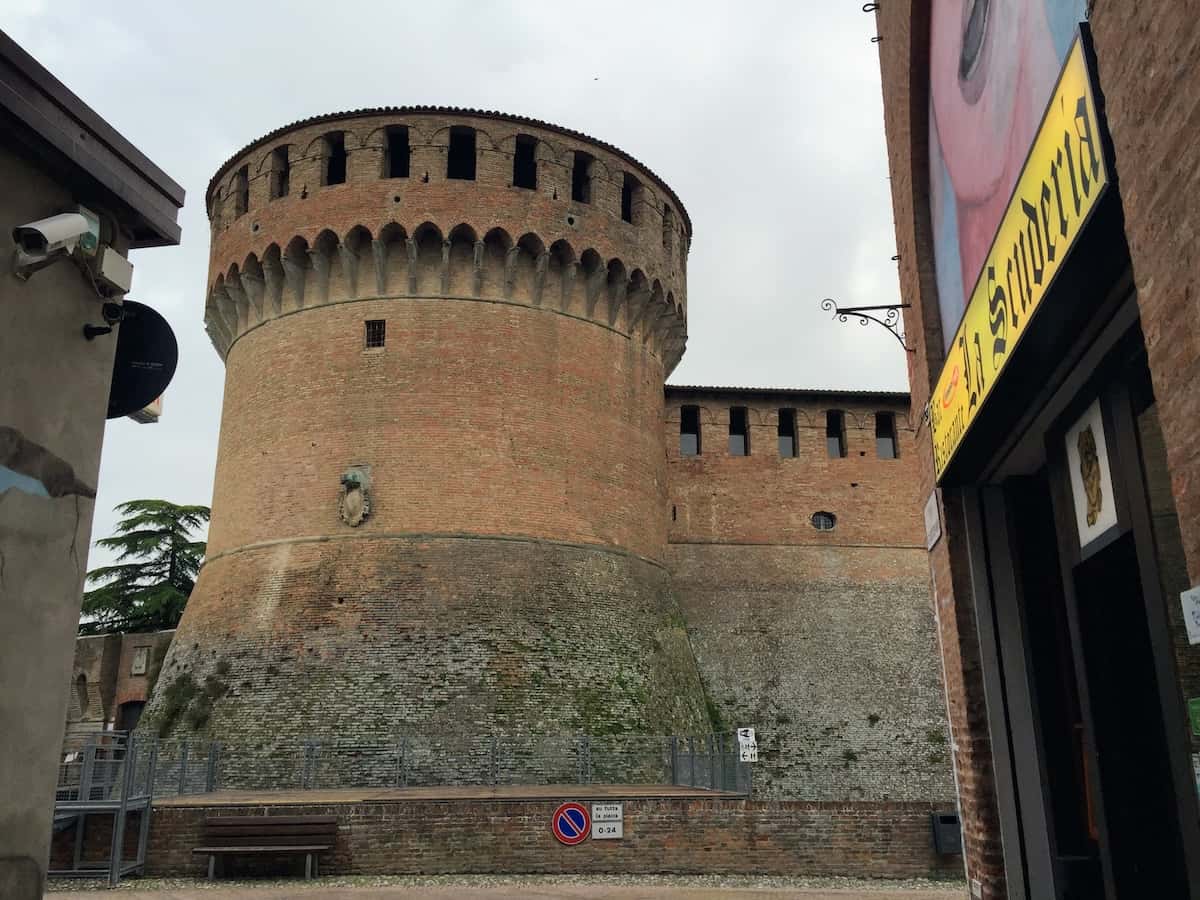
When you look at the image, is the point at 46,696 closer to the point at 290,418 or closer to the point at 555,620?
the point at 555,620

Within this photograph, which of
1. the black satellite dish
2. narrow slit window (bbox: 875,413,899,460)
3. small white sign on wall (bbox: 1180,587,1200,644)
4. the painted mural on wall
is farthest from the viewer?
narrow slit window (bbox: 875,413,899,460)

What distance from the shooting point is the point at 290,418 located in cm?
1914

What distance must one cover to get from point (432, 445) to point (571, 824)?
9043mm

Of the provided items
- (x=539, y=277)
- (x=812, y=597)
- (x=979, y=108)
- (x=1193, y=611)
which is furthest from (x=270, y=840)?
(x=812, y=597)

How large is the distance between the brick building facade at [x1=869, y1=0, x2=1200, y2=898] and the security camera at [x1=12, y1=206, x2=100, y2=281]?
3.93 metres

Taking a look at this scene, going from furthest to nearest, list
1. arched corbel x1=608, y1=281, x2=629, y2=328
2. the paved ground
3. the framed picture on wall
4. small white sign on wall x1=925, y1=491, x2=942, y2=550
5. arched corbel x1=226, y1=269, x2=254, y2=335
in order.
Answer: arched corbel x1=608, y1=281, x2=629, y2=328 < arched corbel x1=226, y1=269, x2=254, y2=335 < the paved ground < small white sign on wall x1=925, y1=491, x2=942, y2=550 < the framed picture on wall

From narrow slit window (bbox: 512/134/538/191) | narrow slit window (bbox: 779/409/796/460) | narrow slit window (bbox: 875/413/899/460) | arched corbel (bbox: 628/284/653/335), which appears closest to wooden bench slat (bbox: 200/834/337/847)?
arched corbel (bbox: 628/284/653/335)

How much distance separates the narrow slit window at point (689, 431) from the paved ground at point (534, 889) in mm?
14148

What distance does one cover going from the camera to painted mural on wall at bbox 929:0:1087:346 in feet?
14.1

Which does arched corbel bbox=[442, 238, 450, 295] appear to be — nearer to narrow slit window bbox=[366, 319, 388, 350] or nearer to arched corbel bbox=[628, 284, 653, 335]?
narrow slit window bbox=[366, 319, 388, 350]

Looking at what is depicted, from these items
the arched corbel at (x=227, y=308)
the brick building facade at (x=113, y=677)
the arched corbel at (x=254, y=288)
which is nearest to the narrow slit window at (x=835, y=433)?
the arched corbel at (x=254, y=288)

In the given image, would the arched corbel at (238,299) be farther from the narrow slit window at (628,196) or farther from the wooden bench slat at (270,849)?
the wooden bench slat at (270,849)

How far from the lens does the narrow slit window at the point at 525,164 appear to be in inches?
801

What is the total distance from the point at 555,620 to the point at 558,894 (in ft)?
27.3
